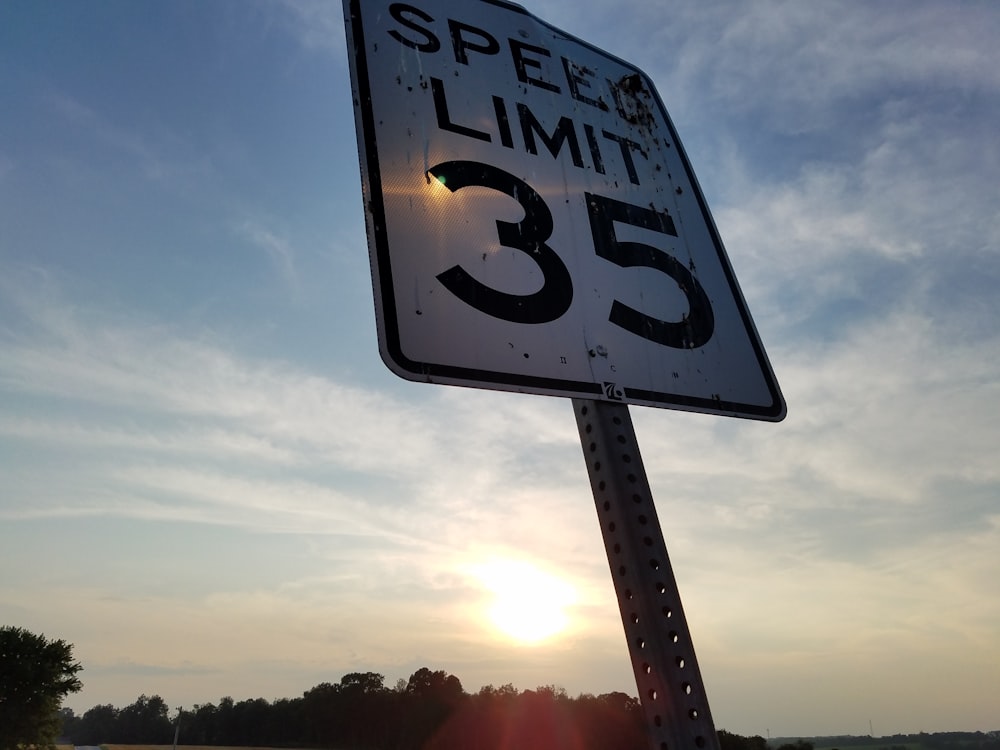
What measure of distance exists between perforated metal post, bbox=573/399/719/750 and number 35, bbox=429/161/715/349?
0.28 metres

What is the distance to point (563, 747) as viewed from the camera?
159ft

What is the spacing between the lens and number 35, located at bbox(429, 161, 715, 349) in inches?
59.6

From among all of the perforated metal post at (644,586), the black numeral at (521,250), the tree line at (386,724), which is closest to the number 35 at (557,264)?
the black numeral at (521,250)

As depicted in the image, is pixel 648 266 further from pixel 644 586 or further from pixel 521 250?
pixel 644 586

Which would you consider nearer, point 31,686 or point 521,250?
point 521,250

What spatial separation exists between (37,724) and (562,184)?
46605mm

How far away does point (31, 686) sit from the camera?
34.7 meters

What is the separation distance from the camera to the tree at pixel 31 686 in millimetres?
33906

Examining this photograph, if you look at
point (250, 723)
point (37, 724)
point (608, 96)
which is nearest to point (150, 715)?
point (250, 723)

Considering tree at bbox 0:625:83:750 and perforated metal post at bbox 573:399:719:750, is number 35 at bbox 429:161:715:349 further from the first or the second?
tree at bbox 0:625:83:750

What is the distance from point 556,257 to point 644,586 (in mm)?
876

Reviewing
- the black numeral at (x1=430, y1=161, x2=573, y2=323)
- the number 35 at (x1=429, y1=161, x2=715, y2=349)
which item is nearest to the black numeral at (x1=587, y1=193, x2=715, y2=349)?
→ the number 35 at (x1=429, y1=161, x2=715, y2=349)

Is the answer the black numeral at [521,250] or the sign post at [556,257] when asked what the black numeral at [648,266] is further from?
the black numeral at [521,250]

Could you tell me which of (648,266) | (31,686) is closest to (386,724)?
(31,686)
